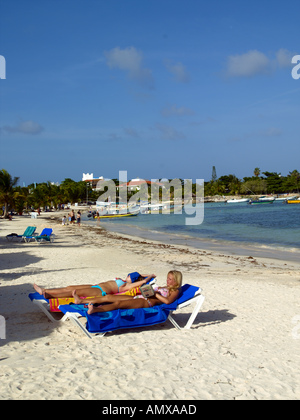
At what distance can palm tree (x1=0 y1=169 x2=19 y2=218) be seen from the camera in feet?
142

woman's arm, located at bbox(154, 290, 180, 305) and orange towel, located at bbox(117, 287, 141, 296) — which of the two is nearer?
woman's arm, located at bbox(154, 290, 180, 305)

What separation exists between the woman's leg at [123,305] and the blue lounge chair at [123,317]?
0.05m

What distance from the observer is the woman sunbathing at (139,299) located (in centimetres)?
552

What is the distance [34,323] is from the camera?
19.7 feet

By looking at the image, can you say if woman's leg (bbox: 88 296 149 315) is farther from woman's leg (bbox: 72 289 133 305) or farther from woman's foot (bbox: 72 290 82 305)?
woman's foot (bbox: 72 290 82 305)

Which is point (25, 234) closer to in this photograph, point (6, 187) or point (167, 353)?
point (167, 353)

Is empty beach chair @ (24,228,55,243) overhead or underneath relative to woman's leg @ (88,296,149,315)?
underneath

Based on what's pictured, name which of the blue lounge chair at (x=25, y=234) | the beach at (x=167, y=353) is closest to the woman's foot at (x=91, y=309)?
the beach at (x=167, y=353)

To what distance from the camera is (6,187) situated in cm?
4338

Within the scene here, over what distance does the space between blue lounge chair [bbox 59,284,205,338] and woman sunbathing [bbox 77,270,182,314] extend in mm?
72

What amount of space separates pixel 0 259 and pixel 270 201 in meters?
102

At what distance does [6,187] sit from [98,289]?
40095 mm

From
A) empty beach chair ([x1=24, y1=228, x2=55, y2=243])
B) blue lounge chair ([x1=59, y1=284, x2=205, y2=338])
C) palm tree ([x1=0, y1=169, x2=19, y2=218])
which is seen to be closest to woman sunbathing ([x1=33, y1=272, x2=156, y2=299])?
blue lounge chair ([x1=59, y1=284, x2=205, y2=338])
